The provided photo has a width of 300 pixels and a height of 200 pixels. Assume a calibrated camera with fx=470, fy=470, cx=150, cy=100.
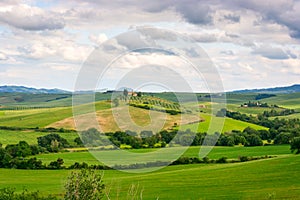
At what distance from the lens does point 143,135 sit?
68.7 metres

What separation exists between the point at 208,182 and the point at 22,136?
69.8m

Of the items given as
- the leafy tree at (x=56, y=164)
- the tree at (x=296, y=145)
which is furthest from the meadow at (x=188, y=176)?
the tree at (x=296, y=145)

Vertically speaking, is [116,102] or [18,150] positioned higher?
[116,102]

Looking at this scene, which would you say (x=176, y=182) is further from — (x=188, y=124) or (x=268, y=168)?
(x=188, y=124)

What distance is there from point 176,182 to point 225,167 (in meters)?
13.1

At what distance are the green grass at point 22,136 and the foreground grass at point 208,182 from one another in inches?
1254

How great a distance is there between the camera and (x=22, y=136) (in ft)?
390

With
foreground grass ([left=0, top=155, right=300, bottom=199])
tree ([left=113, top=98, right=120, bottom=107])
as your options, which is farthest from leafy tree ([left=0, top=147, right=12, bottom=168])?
tree ([left=113, top=98, right=120, bottom=107])

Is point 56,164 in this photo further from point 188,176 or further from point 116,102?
point 188,176

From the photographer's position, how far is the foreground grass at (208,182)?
52781 millimetres

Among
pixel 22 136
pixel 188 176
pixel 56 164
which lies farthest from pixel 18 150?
pixel 188 176

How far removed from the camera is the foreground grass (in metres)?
52.8

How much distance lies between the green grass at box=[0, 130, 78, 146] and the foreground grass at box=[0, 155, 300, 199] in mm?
31856

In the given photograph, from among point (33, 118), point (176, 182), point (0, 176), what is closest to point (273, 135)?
point (176, 182)
